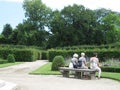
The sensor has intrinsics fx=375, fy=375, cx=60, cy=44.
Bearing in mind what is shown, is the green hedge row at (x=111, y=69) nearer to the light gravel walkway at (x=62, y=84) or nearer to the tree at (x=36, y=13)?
the light gravel walkway at (x=62, y=84)

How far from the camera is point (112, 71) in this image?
29.2 metres

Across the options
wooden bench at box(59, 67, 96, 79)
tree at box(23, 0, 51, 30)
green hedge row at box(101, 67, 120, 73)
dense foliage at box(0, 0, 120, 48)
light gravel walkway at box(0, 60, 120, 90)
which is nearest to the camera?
light gravel walkway at box(0, 60, 120, 90)

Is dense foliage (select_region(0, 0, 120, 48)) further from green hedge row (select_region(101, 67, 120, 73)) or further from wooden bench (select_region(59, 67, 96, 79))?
wooden bench (select_region(59, 67, 96, 79))

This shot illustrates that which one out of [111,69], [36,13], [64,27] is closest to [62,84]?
[111,69]

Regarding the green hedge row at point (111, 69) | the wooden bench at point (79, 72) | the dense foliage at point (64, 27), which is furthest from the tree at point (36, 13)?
the wooden bench at point (79, 72)

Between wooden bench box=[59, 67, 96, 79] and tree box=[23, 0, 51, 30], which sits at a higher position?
tree box=[23, 0, 51, 30]

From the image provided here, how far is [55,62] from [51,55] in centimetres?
2542

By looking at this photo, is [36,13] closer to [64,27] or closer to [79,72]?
[64,27]

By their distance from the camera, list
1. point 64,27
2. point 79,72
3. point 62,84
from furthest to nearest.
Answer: point 64,27, point 79,72, point 62,84

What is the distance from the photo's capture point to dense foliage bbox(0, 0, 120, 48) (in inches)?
3455

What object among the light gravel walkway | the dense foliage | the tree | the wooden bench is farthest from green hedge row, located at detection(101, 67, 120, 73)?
the tree

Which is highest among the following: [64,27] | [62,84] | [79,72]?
[64,27]

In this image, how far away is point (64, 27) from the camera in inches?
3467

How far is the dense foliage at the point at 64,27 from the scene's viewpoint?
8775 cm
